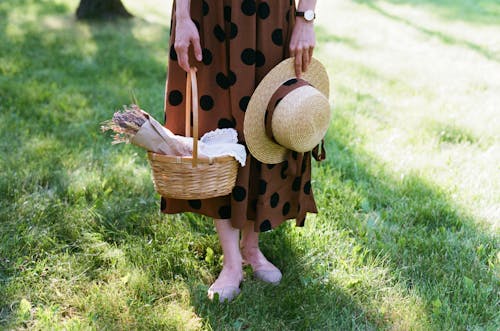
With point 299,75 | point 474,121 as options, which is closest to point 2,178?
point 299,75

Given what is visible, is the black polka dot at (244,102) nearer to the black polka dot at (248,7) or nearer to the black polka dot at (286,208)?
the black polka dot at (248,7)

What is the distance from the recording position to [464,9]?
31.0 ft

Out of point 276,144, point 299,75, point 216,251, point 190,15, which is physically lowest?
point 216,251

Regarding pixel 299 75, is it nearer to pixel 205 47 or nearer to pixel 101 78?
pixel 205 47

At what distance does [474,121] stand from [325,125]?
2.35m

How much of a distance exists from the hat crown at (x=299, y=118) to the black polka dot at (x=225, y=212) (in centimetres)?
→ 38

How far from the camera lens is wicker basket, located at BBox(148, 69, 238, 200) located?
6.66 ft

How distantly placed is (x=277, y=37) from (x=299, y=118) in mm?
347

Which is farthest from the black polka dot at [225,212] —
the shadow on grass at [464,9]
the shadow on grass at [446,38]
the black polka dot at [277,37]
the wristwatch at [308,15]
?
the shadow on grass at [464,9]

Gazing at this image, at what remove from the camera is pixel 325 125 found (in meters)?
2.33

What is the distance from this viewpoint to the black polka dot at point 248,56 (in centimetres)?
221

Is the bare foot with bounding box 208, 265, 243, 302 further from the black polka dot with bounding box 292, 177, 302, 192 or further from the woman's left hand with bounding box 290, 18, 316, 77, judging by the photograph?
the woman's left hand with bounding box 290, 18, 316, 77

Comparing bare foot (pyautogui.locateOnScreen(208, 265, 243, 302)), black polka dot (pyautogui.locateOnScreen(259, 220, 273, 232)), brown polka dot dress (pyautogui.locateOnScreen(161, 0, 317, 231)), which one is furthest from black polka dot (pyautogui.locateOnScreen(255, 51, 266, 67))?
bare foot (pyautogui.locateOnScreen(208, 265, 243, 302))

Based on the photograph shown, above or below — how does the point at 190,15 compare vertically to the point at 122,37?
above
